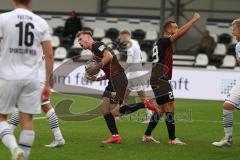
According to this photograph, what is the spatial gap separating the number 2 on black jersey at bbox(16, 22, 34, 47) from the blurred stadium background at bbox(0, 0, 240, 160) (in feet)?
7.96

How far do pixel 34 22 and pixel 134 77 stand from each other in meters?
10.2

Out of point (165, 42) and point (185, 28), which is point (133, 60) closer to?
point (165, 42)

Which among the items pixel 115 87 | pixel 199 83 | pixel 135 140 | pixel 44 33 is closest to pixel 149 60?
pixel 199 83

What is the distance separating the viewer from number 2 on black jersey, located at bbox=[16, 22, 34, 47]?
8.78 m

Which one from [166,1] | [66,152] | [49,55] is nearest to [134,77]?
[66,152]

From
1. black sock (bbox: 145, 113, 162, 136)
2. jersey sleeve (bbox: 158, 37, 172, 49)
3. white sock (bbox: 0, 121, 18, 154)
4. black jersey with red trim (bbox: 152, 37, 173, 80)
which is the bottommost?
black sock (bbox: 145, 113, 162, 136)

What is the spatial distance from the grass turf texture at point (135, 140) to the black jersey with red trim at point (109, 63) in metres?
1.24

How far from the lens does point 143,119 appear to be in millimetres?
17375

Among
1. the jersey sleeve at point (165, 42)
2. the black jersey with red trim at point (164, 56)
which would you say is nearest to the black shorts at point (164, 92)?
the black jersey with red trim at point (164, 56)

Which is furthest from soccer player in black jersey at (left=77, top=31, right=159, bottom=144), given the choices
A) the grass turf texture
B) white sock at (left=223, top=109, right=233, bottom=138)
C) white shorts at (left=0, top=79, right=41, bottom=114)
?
white shorts at (left=0, top=79, right=41, bottom=114)

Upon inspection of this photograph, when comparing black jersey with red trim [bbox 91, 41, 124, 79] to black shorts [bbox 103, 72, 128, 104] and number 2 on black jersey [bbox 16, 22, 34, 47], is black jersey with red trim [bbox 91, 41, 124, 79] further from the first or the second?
number 2 on black jersey [bbox 16, 22, 34, 47]

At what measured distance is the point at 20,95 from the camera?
893cm

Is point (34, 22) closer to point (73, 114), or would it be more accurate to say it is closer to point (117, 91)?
point (117, 91)

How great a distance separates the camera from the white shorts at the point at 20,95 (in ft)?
28.9
